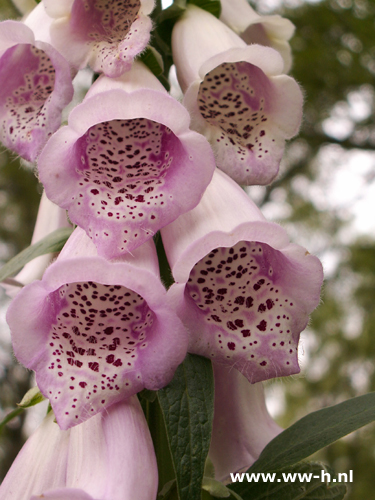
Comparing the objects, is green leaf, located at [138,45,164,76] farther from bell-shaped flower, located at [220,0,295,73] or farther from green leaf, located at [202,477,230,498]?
green leaf, located at [202,477,230,498]

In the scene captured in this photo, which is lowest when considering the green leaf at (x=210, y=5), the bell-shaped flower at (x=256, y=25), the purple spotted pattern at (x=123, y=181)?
the bell-shaped flower at (x=256, y=25)

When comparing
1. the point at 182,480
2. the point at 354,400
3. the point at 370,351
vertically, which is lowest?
the point at 370,351

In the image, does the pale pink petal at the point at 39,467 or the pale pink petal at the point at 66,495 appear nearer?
Answer: the pale pink petal at the point at 66,495

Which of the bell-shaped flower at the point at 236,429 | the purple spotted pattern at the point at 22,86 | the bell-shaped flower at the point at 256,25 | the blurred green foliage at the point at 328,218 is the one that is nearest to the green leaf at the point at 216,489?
the bell-shaped flower at the point at 236,429

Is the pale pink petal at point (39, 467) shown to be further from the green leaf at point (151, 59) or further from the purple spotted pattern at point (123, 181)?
the green leaf at point (151, 59)

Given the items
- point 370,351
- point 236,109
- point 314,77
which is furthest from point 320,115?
point 236,109

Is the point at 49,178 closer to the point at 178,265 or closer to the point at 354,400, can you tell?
the point at 178,265
